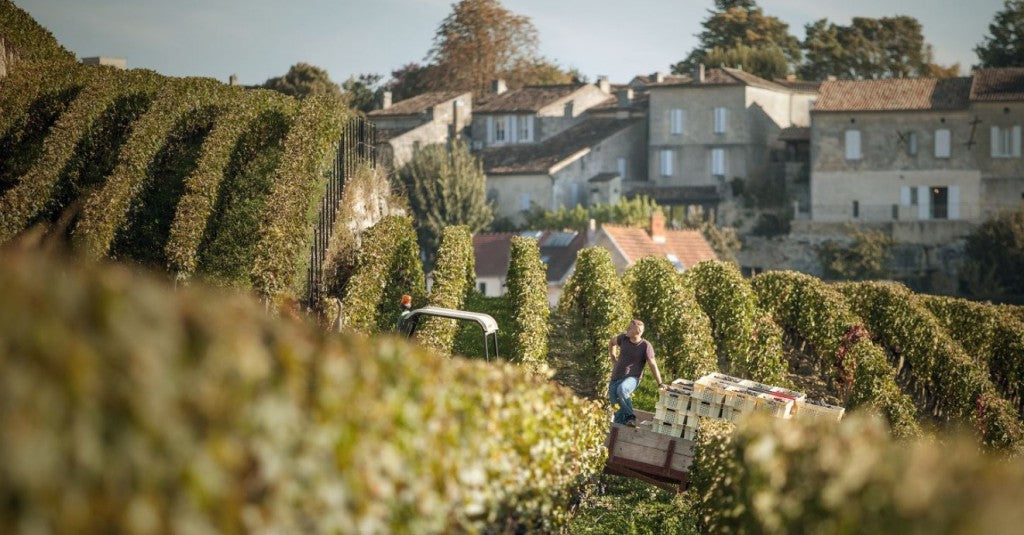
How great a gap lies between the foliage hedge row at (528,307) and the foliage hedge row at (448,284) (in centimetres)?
106

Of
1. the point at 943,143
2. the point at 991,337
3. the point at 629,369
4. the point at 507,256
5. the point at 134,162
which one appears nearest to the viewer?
the point at 629,369

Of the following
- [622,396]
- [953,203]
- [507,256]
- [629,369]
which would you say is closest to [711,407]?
[622,396]

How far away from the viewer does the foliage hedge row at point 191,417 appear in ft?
15.6

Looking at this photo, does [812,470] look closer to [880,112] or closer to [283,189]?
[283,189]

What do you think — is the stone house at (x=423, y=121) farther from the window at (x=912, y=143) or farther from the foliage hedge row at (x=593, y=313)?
the foliage hedge row at (x=593, y=313)

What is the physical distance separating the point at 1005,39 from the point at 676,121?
88.4ft

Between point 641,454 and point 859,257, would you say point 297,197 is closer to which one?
point 641,454

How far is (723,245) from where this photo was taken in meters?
66.1

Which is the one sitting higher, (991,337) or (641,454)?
(641,454)

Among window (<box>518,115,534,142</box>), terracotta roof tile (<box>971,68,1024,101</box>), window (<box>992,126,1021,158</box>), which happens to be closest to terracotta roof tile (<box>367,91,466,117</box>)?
window (<box>518,115,534,142</box>)

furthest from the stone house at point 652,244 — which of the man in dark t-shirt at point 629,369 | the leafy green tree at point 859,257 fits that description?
the man in dark t-shirt at point 629,369

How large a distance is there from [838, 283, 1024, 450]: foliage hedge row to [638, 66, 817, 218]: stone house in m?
40.6

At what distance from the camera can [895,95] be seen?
71.4m

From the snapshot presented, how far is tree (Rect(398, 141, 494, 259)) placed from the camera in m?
67.2
